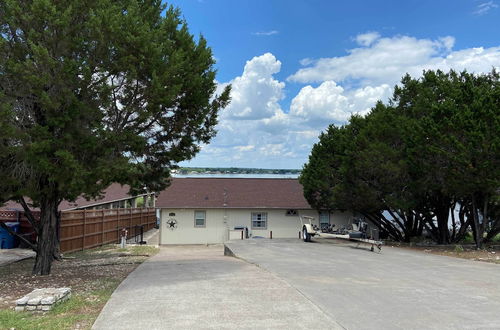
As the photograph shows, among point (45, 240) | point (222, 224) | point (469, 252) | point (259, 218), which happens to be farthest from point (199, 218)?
point (45, 240)

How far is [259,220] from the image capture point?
31797mm

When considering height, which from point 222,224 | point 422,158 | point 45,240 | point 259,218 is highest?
point 422,158

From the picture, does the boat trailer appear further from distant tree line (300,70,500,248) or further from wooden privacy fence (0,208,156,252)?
wooden privacy fence (0,208,156,252)

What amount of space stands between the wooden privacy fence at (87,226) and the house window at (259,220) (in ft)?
28.1

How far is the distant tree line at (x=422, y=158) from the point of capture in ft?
57.0

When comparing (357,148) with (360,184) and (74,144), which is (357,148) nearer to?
(360,184)

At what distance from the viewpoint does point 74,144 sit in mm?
10039

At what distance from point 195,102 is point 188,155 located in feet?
6.02

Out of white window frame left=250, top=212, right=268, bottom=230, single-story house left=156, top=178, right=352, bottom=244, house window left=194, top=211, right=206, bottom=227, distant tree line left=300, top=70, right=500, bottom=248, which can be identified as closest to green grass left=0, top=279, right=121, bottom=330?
distant tree line left=300, top=70, right=500, bottom=248

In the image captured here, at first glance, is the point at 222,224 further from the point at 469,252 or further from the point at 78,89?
the point at 78,89

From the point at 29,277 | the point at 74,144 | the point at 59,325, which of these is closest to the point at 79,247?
the point at 29,277

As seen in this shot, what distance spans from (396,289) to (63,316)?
21.4ft

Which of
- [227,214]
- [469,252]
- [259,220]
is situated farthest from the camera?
[259,220]

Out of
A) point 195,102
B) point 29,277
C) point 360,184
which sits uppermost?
point 195,102
